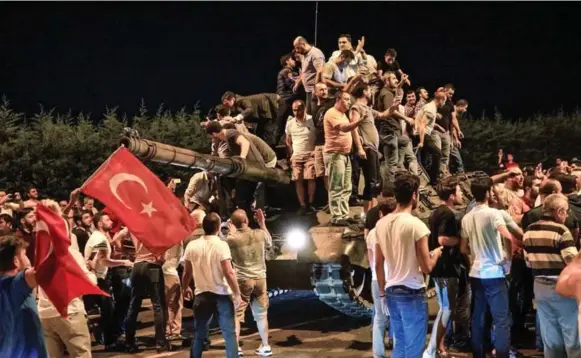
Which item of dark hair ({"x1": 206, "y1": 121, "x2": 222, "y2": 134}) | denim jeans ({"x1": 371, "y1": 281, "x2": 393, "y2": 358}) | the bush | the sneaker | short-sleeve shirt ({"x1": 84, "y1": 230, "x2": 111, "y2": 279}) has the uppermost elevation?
the bush

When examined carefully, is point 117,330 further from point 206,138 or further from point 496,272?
point 206,138

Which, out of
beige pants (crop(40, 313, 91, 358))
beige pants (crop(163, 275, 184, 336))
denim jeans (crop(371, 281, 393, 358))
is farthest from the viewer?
beige pants (crop(163, 275, 184, 336))

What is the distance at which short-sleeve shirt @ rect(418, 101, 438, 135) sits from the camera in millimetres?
15367

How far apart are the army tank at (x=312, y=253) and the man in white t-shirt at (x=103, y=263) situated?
140 cm

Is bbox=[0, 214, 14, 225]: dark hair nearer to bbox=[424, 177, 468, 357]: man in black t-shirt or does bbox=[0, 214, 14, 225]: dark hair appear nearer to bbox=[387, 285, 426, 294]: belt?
bbox=[424, 177, 468, 357]: man in black t-shirt

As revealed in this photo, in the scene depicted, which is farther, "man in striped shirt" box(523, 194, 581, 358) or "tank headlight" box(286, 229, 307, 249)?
"tank headlight" box(286, 229, 307, 249)

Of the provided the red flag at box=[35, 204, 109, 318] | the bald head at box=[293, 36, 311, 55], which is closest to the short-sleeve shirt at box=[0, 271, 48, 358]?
the red flag at box=[35, 204, 109, 318]

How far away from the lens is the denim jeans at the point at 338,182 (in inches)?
456

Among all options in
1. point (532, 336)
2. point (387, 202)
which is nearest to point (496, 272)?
point (387, 202)

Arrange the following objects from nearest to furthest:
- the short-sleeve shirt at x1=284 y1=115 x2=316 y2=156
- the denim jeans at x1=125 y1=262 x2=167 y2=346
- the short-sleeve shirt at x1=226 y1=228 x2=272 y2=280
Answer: the short-sleeve shirt at x1=226 y1=228 x2=272 y2=280 < the denim jeans at x1=125 y1=262 x2=167 y2=346 < the short-sleeve shirt at x1=284 y1=115 x2=316 y2=156

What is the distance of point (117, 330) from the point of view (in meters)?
11.4

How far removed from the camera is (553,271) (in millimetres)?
7617

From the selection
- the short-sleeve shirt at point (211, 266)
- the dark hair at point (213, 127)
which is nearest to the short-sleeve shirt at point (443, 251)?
the short-sleeve shirt at point (211, 266)

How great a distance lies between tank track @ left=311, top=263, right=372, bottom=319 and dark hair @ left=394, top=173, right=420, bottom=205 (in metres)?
4.02
